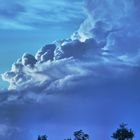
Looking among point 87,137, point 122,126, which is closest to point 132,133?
point 122,126

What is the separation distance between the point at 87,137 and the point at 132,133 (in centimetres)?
1603

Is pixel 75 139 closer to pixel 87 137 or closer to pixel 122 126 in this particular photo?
pixel 87 137

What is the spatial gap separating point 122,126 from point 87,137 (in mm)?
12912

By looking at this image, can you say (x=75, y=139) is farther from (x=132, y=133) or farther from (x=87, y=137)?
(x=132, y=133)

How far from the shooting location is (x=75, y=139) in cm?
19912

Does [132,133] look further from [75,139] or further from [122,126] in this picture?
[75,139]

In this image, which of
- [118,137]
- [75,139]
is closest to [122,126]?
[118,137]

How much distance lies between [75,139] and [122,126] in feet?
54.0

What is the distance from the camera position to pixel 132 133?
7382 inches

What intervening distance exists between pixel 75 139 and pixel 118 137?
1509 centimetres

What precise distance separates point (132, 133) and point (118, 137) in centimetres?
456

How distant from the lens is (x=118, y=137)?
190 m

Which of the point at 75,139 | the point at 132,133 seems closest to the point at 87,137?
the point at 75,139
